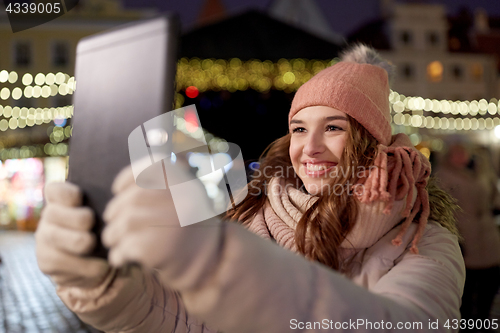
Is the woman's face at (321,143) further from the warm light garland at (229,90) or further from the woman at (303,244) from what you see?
the warm light garland at (229,90)

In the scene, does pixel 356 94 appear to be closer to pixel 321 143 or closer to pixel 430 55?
pixel 321 143

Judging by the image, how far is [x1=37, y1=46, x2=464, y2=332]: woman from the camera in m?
0.55

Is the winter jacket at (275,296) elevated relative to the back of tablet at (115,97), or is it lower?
lower

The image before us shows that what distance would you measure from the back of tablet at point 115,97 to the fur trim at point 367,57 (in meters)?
0.93

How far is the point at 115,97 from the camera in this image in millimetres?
678

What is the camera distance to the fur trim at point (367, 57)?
4.63 ft

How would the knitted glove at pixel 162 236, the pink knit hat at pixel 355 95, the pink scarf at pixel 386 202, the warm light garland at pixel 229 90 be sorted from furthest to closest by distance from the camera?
the warm light garland at pixel 229 90 < the pink knit hat at pixel 355 95 < the pink scarf at pixel 386 202 < the knitted glove at pixel 162 236

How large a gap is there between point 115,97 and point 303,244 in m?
0.66

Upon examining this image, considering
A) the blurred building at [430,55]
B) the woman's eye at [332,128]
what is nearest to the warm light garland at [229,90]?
the woman's eye at [332,128]

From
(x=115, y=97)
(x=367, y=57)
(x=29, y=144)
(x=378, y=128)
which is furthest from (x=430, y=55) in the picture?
(x=115, y=97)

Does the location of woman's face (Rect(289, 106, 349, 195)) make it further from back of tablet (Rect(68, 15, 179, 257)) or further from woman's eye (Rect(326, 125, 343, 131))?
back of tablet (Rect(68, 15, 179, 257))

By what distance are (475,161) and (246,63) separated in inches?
84.6

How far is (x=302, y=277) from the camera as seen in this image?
0.62 m

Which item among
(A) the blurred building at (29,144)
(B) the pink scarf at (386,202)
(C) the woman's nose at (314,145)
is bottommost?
(A) the blurred building at (29,144)
